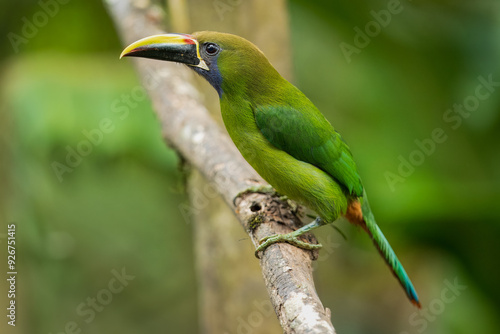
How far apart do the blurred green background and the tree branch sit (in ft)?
2.77

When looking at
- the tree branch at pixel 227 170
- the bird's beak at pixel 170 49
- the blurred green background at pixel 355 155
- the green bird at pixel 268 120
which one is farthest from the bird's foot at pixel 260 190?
the blurred green background at pixel 355 155

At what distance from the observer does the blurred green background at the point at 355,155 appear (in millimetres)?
4801

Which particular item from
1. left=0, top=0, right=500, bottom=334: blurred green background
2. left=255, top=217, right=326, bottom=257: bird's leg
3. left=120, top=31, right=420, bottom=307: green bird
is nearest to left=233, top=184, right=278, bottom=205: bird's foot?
left=120, top=31, right=420, bottom=307: green bird

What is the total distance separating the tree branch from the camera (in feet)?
6.56

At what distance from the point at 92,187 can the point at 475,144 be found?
350cm

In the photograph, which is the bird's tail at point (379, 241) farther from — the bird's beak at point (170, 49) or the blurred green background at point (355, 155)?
the blurred green background at point (355, 155)

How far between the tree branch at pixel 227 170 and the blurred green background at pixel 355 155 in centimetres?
84

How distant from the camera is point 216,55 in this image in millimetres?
2934

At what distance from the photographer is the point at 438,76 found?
516 centimetres

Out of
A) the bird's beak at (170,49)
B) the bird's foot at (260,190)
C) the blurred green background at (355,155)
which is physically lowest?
the bird's foot at (260,190)

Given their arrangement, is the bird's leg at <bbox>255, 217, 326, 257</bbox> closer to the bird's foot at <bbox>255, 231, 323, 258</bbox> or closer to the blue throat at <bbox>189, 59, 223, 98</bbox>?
the bird's foot at <bbox>255, 231, 323, 258</bbox>

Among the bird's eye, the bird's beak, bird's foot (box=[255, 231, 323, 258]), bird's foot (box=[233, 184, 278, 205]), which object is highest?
the bird's beak

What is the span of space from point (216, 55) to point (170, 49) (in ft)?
0.74

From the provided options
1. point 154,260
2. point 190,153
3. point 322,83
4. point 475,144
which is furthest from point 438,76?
point 154,260
